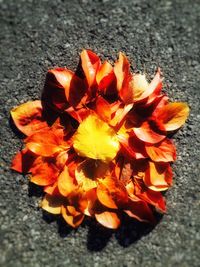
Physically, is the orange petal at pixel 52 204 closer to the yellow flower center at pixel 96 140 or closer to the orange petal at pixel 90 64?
the yellow flower center at pixel 96 140

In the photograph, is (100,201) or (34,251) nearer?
(100,201)

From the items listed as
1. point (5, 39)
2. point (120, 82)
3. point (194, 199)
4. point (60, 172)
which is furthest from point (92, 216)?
point (5, 39)

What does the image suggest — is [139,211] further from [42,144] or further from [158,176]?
[42,144]

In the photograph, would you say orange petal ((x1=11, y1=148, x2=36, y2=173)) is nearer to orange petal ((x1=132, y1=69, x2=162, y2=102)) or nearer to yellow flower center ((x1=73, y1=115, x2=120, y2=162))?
yellow flower center ((x1=73, y1=115, x2=120, y2=162))

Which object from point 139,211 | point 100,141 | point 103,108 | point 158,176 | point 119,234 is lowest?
point 119,234

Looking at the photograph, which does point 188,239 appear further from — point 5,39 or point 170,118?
point 5,39

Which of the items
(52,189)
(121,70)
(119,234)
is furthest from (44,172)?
(121,70)

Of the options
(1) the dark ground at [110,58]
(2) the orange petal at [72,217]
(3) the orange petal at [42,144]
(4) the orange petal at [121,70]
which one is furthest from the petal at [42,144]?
(4) the orange petal at [121,70]
